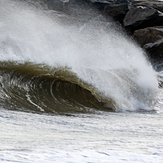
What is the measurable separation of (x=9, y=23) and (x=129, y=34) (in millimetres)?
6791

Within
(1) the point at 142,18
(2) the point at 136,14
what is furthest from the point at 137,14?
(1) the point at 142,18

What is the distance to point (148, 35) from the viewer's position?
23156 mm

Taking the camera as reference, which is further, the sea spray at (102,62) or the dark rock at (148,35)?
the dark rock at (148,35)

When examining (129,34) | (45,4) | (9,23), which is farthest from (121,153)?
(45,4)

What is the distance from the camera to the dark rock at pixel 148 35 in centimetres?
2277

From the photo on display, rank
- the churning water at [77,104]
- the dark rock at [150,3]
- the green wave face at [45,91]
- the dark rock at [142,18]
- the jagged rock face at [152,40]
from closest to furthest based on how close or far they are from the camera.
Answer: the churning water at [77,104] → the green wave face at [45,91] → the jagged rock face at [152,40] → the dark rock at [142,18] → the dark rock at [150,3]

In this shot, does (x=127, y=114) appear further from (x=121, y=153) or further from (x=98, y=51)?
(x=98, y=51)

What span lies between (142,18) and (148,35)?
213 cm

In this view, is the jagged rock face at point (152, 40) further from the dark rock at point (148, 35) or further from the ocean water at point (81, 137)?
the ocean water at point (81, 137)

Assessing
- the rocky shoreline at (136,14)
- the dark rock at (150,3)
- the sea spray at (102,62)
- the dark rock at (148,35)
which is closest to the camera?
the sea spray at (102,62)

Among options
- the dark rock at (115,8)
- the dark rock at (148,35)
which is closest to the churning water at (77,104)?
the dark rock at (148,35)

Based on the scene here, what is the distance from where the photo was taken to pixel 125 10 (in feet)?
90.5

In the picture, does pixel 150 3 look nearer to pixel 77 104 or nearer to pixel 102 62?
pixel 102 62

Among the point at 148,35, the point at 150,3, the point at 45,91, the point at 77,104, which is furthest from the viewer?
the point at 150,3
